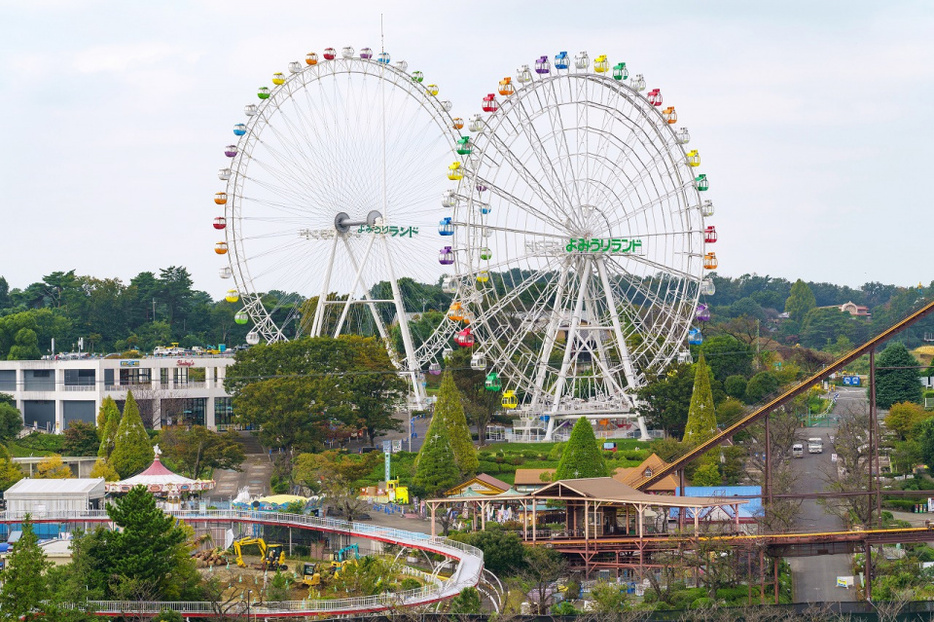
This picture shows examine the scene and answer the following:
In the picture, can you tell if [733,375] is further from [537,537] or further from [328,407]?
[537,537]

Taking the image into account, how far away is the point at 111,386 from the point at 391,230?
21.0m

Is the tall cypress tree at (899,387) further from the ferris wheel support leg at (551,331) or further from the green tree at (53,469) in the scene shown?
the green tree at (53,469)

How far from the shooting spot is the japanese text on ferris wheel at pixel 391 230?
9425 cm

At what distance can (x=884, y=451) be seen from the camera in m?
86.6

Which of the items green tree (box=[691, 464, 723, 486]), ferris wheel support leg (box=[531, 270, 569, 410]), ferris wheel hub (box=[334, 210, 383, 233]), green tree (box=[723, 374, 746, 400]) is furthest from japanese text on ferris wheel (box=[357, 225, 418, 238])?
green tree (box=[691, 464, 723, 486])

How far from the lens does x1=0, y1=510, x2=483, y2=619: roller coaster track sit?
4581 cm

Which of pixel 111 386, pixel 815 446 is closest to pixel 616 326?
pixel 815 446

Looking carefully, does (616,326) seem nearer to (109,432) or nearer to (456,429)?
(456,429)

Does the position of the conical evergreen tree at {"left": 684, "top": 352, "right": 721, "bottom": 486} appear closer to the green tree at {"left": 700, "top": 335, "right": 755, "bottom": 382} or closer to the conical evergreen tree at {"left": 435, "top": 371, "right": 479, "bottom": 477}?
the conical evergreen tree at {"left": 435, "top": 371, "right": 479, "bottom": 477}

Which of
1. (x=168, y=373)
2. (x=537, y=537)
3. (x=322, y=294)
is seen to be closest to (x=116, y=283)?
(x=168, y=373)

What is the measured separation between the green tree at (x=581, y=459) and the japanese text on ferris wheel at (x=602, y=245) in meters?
18.4

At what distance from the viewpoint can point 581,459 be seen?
6669cm

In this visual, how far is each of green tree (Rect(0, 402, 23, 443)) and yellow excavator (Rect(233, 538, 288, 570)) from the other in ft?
96.6

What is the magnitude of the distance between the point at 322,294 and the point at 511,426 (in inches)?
580
